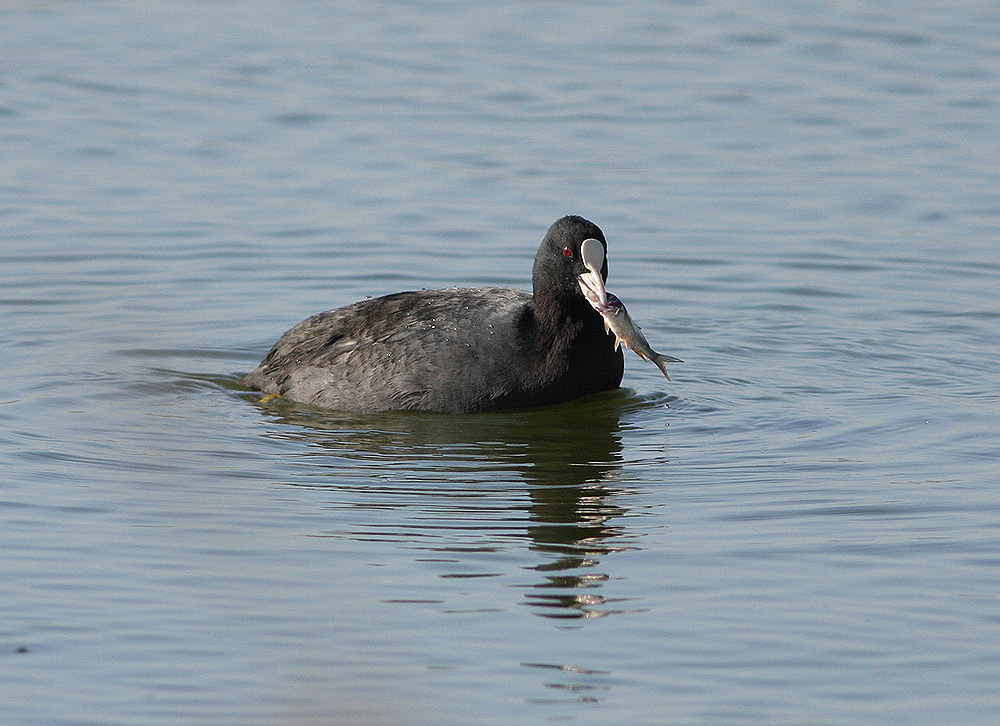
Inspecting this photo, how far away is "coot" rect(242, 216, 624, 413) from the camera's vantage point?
344 inches

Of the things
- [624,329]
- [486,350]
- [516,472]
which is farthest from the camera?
[486,350]

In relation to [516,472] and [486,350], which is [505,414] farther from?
[516,472]

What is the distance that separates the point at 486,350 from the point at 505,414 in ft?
1.18

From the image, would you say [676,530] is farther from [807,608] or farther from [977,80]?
[977,80]

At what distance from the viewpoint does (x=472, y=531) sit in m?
6.96

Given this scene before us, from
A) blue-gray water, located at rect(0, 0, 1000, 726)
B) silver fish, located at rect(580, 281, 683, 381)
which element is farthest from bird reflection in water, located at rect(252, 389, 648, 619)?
silver fish, located at rect(580, 281, 683, 381)

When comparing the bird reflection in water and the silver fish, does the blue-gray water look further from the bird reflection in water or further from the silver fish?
the silver fish

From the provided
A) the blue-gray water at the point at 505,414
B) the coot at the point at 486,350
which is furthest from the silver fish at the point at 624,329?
the blue-gray water at the point at 505,414

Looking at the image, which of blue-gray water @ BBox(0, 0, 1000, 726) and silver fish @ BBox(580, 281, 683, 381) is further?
silver fish @ BBox(580, 281, 683, 381)

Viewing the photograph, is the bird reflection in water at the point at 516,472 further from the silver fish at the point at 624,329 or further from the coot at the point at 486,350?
the silver fish at the point at 624,329

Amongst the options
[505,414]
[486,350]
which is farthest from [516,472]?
[486,350]

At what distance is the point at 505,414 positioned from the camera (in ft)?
28.9

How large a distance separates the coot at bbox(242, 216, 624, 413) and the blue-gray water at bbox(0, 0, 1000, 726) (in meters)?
0.17

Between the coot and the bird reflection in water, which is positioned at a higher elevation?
the coot
